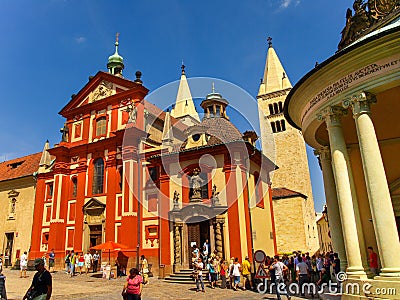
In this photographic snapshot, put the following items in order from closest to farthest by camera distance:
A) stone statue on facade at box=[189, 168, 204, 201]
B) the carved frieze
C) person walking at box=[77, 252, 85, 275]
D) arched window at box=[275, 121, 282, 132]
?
stone statue on facade at box=[189, 168, 204, 201] < person walking at box=[77, 252, 85, 275] < the carved frieze < arched window at box=[275, 121, 282, 132]

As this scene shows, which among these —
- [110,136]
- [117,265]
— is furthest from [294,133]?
→ [117,265]

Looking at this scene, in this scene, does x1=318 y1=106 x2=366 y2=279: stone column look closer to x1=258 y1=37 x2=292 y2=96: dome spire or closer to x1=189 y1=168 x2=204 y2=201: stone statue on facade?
x1=189 y1=168 x2=204 y2=201: stone statue on facade

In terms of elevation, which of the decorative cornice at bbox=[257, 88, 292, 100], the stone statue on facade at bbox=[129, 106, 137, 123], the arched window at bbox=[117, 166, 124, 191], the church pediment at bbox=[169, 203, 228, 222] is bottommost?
the church pediment at bbox=[169, 203, 228, 222]

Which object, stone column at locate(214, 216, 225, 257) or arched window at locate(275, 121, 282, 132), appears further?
arched window at locate(275, 121, 282, 132)

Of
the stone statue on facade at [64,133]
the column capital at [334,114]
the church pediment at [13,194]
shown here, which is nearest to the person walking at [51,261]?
the stone statue on facade at [64,133]

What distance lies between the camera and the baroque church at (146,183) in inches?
826

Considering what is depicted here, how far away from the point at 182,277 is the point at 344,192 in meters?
13.3

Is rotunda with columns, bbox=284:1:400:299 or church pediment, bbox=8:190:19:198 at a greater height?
church pediment, bbox=8:190:19:198

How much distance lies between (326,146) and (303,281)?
584 cm

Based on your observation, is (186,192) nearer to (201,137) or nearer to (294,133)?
(201,137)

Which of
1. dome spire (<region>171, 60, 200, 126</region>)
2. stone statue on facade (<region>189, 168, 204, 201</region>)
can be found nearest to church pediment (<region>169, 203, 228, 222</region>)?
stone statue on facade (<region>189, 168, 204, 201</region>)

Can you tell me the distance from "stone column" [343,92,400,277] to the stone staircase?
12.4 m

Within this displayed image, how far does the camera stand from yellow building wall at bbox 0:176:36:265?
1246 inches

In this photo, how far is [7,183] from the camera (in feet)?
116
